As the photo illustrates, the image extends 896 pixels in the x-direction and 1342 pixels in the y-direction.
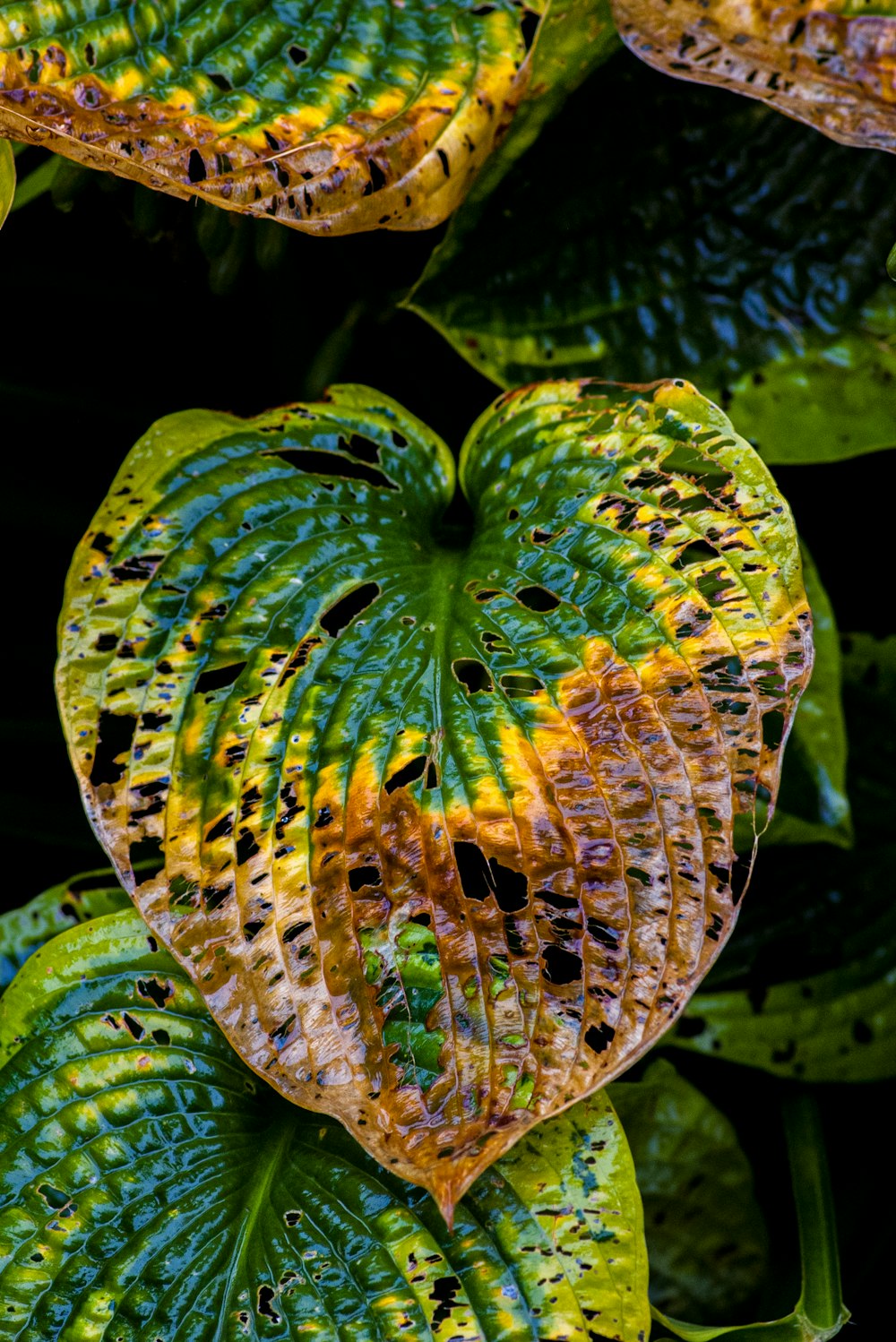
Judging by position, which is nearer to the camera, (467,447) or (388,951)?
(388,951)

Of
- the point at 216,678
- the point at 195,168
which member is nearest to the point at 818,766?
the point at 216,678

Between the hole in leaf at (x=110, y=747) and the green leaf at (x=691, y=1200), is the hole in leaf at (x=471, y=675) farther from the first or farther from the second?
the green leaf at (x=691, y=1200)

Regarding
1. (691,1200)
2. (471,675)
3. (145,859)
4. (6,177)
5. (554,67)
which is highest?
(554,67)

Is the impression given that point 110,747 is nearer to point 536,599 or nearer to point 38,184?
point 536,599

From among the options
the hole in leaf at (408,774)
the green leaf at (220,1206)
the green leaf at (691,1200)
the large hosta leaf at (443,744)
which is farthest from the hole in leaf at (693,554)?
the green leaf at (691,1200)

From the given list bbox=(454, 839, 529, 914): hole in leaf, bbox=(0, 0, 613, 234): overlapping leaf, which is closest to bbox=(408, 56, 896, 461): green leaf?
bbox=(0, 0, 613, 234): overlapping leaf

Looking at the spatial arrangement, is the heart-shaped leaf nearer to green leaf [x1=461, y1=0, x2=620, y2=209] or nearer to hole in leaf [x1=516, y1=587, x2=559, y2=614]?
green leaf [x1=461, y1=0, x2=620, y2=209]

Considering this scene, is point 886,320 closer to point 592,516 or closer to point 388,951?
point 592,516

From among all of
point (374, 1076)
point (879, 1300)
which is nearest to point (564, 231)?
point (374, 1076)
